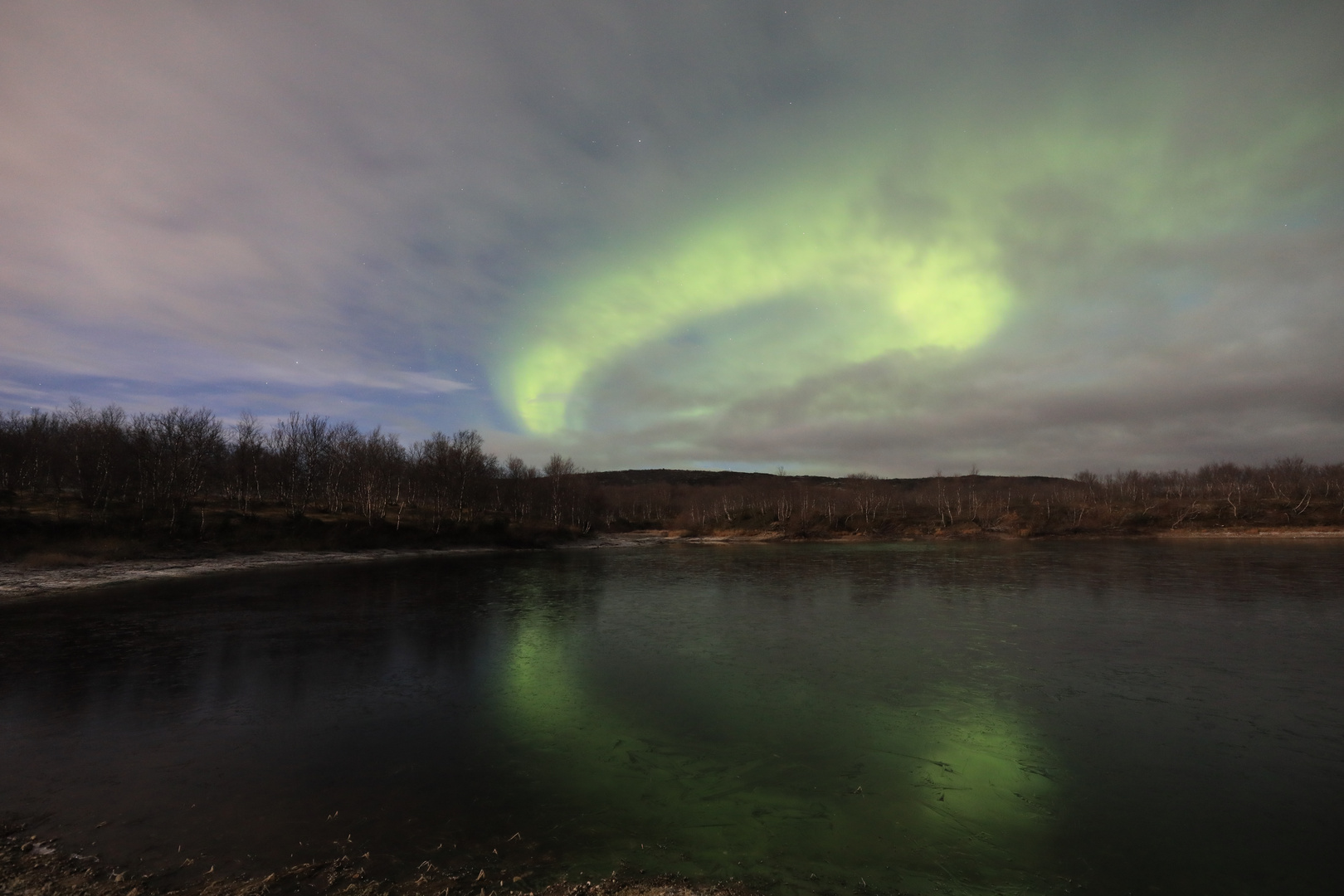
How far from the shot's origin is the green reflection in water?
685cm

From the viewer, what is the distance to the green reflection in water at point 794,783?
685 cm

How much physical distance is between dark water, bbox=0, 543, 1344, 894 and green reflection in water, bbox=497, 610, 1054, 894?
0.06 metres

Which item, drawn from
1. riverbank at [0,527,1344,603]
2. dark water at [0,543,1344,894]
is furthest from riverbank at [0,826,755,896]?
riverbank at [0,527,1344,603]

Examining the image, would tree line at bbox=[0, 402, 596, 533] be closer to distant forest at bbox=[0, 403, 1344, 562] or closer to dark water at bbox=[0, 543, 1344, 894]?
distant forest at bbox=[0, 403, 1344, 562]

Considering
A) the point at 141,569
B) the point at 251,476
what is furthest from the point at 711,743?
the point at 251,476

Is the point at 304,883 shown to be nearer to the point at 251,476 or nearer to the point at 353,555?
the point at 353,555

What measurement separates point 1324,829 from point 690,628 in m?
17.5

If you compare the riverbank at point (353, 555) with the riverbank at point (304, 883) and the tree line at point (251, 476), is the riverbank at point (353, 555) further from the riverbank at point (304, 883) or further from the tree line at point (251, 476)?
the riverbank at point (304, 883)

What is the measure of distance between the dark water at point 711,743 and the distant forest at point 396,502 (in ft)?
98.5

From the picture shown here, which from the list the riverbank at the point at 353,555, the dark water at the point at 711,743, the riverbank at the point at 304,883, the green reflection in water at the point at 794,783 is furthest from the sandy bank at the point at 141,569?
the green reflection in water at the point at 794,783

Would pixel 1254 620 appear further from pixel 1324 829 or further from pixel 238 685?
pixel 238 685

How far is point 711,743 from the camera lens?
36.1 feet

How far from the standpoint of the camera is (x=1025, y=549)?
6681 cm

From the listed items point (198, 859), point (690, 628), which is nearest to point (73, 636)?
point (198, 859)
